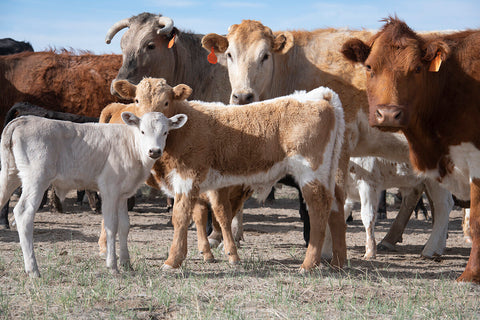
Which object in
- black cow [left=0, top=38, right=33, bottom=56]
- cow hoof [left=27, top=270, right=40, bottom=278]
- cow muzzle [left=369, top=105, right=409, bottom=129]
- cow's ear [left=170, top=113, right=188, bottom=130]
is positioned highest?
black cow [left=0, top=38, right=33, bottom=56]

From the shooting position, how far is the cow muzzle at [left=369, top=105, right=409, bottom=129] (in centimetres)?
528

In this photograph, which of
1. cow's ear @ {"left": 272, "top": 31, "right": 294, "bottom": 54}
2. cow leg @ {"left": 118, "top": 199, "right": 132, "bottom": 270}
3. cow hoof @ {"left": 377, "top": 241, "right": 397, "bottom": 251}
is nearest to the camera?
cow leg @ {"left": 118, "top": 199, "right": 132, "bottom": 270}

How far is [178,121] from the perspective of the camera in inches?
218

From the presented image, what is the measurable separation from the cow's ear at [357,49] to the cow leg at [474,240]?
5.18ft

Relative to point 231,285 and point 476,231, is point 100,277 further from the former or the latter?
point 476,231

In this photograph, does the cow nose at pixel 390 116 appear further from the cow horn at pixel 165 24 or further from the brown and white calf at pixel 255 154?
the cow horn at pixel 165 24

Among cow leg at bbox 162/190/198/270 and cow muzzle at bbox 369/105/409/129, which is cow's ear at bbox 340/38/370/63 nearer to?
cow muzzle at bbox 369/105/409/129

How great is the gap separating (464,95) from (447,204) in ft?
8.45

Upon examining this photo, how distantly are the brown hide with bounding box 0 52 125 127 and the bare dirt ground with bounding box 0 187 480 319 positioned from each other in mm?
2343

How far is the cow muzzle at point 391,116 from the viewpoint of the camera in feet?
17.3

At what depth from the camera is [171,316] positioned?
4.18 m

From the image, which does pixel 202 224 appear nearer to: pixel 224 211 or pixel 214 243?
pixel 224 211

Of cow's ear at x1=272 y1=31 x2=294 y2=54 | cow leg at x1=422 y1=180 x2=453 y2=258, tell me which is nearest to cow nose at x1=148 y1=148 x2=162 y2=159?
cow's ear at x1=272 y1=31 x2=294 y2=54

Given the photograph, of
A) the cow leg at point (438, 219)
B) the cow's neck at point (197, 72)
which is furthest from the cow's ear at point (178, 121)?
the cow leg at point (438, 219)
